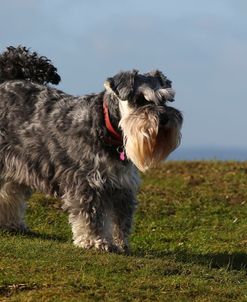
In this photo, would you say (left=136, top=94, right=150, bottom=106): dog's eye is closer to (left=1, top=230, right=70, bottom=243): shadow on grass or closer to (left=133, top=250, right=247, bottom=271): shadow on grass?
(left=133, top=250, right=247, bottom=271): shadow on grass

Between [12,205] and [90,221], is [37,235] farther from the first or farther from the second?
[90,221]

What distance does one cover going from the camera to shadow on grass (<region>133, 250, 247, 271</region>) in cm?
1111

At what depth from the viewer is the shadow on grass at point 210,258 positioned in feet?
36.4

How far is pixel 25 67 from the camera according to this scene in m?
12.5

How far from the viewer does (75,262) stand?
9.55m

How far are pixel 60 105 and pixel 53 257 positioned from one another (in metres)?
2.29

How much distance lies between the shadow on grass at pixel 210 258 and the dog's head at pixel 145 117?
1.49 m

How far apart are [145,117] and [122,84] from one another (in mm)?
608

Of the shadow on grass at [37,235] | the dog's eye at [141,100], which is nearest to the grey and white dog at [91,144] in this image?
the dog's eye at [141,100]

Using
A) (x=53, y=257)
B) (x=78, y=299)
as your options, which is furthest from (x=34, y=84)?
(x=78, y=299)

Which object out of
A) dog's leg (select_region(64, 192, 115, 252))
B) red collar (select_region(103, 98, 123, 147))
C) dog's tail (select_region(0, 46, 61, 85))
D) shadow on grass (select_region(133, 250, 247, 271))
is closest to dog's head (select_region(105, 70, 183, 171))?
red collar (select_region(103, 98, 123, 147))

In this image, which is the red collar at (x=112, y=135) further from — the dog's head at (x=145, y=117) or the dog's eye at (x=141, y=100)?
the dog's eye at (x=141, y=100)

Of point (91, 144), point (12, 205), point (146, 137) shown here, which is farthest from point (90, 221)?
point (12, 205)

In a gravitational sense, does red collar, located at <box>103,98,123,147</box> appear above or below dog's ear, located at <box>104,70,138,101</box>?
below
